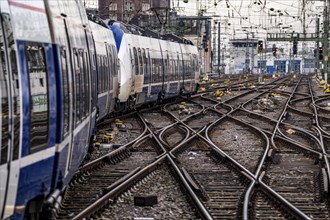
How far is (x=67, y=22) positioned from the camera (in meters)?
8.66

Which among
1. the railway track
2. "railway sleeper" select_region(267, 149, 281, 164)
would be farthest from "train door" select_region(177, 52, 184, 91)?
"railway sleeper" select_region(267, 149, 281, 164)

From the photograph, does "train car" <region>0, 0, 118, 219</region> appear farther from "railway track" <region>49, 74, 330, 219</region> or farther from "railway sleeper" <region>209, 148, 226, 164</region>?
"railway sleeper" <region>209, 148, 226, 164</region>

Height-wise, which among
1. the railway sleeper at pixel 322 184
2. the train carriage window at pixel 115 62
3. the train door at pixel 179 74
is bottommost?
the train door at pixel 179 74

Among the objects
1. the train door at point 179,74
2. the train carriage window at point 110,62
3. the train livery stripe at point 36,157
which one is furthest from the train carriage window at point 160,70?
the train livery stripe at point 36,157

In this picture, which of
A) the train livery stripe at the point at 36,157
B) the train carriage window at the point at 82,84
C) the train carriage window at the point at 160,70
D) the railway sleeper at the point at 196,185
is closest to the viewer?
the train livery stripe at the point at 36,157

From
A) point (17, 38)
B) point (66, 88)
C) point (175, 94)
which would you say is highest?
Answer: point (17, 38)

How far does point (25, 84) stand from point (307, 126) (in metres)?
19.2

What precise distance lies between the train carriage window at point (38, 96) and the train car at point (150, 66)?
680 inches

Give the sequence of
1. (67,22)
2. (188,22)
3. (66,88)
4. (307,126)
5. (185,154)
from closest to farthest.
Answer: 1. (66,88)
2. (67,22)
3. (185,154)
4. (307,126)
5. (188,22)


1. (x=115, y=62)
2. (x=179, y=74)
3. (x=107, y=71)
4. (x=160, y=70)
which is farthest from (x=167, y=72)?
(x=107, y=71)

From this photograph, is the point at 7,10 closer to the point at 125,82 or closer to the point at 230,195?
the point at 230,195

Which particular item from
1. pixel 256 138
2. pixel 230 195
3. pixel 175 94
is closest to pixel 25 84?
pixel 230 195

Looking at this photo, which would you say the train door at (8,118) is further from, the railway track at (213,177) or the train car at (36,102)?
the railway track at (213,177)

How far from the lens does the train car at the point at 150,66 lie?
2506 centimetres
